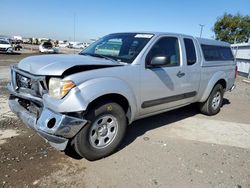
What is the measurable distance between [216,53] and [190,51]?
139 centimetres

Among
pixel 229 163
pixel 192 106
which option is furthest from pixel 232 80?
pixel 229 163

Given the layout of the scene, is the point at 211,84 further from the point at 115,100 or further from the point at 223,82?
the point at 115,100

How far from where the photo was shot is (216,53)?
20.7 ft

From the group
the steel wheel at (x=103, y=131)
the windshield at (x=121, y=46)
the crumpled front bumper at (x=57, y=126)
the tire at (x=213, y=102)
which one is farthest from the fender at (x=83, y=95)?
the tire at (x=213, y=102)

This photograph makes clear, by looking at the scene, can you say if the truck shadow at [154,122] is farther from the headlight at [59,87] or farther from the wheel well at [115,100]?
the headlight at [59,87]

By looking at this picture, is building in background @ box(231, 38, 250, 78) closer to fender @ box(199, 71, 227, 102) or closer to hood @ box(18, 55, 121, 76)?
fender @ box(199, 71, 227, 102)

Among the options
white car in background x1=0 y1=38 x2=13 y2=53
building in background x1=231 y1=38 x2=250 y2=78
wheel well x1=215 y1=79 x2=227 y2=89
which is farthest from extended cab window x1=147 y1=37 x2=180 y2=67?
white car in background x1=0 y1=38 x2=13 y2=53

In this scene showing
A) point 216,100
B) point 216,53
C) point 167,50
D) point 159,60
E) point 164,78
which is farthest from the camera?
point 216,100

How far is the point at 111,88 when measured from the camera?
357 cm

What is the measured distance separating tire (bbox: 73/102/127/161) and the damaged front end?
0.21 metres

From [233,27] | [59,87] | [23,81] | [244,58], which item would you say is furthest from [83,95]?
[233,27]

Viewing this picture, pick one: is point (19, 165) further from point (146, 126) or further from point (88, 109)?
point (146, 126)

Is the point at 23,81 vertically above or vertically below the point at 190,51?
below

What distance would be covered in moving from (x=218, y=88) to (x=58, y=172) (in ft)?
15.0
